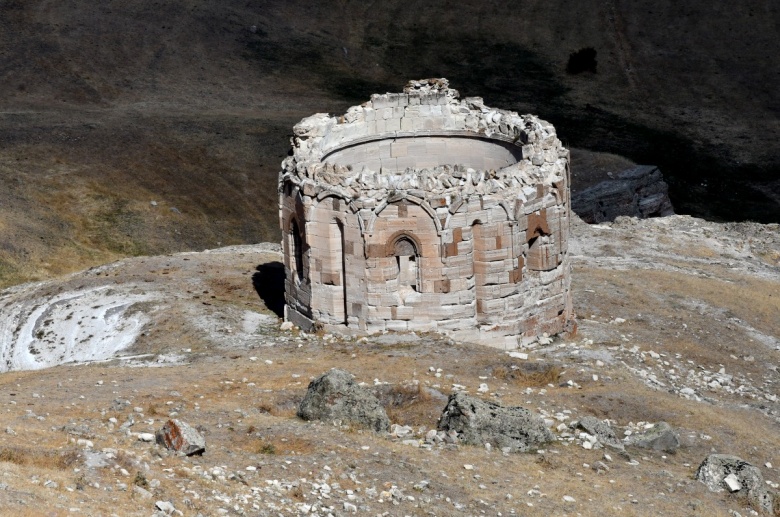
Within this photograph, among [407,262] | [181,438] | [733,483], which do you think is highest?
[407,262]

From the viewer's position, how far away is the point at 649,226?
49.9 m

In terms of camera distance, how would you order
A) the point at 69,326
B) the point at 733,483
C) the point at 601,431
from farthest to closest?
the point at 69,326 < the point at 601,431 < the point at 733,483

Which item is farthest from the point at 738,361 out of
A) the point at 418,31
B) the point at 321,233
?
the point at 418,31

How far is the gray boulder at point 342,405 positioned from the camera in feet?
88.4

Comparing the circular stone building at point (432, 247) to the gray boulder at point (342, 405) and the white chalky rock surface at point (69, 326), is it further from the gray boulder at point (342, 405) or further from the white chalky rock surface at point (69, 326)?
the gray boulder at point (342, 405)

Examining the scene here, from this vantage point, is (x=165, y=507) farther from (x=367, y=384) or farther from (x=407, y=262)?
(x=407, y=262)

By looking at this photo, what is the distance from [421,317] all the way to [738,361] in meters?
8.73

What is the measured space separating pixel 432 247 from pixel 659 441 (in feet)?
26.7

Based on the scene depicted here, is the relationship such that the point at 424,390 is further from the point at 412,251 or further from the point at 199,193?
the point at 199,193

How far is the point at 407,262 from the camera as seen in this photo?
33.2 meters

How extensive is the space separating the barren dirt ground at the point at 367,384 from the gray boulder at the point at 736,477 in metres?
0.36

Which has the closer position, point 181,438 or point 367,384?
point 181,438

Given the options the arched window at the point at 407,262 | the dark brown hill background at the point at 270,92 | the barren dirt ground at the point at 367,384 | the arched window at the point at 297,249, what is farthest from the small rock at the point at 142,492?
the dark brown hill background at the point at 270,92

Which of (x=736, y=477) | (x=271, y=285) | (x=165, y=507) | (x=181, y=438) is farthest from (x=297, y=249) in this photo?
(x=165, y=507)
